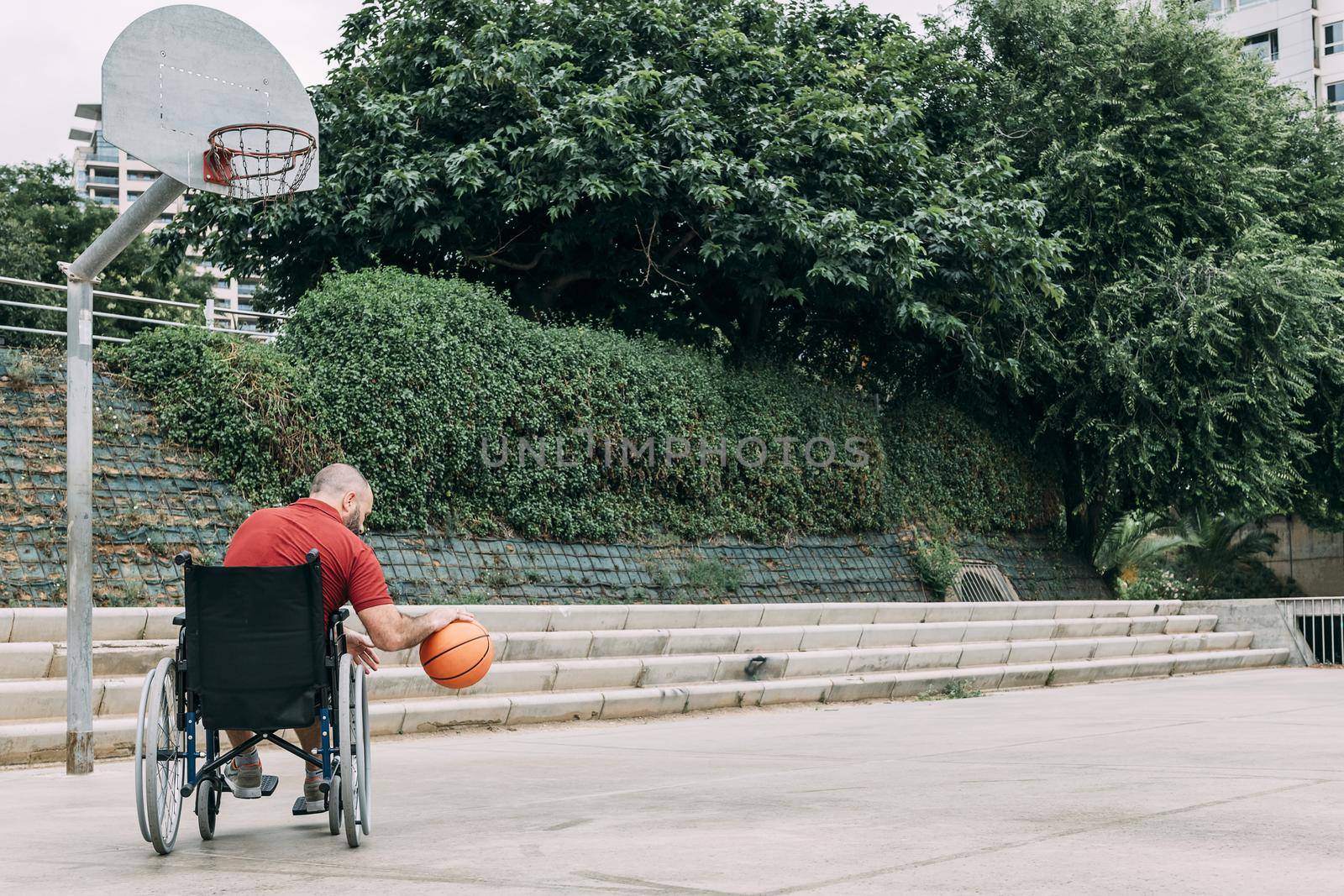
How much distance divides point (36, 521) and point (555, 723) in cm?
477

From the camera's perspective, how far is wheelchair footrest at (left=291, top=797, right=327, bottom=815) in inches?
208

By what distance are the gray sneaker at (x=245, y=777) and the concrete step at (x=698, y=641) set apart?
1629mm

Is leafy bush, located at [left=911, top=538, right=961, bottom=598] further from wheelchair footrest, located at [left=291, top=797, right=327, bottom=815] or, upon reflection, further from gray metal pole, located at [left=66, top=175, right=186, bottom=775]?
wheelchair footrest, located at [left=291, top=797, right=327, bottom=815]

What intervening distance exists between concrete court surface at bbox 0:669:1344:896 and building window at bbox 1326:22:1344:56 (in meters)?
53.5

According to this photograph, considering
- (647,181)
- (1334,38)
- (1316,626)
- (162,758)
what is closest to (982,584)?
(1316,626)

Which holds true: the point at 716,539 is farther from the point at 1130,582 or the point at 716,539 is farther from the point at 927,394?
the point at 1130,582

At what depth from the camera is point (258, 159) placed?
8625 millimetres

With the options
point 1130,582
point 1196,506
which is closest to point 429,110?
point 1196,506

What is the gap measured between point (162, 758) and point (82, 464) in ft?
12.6

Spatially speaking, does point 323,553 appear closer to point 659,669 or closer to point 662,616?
point 659,669

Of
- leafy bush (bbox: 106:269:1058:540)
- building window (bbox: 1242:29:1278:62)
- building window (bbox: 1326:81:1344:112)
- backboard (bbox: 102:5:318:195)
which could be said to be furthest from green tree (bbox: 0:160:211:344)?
building window (bbox: 1326:81:1344:112)

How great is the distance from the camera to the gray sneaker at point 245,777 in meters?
5.30

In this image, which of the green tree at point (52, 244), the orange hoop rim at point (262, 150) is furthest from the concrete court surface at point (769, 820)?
the green tree at point (52, 244)

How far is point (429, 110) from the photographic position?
16.9m
